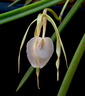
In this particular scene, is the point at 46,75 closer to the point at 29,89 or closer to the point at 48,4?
the point at 29,89

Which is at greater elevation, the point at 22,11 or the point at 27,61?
the point at 22,11

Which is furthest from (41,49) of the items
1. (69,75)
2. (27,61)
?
(27,61)

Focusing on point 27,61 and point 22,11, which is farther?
point 27,61

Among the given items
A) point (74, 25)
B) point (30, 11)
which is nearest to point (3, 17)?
point (30, 11)

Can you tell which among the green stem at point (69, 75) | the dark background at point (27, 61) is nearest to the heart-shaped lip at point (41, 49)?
the green stem at point (69, 75)

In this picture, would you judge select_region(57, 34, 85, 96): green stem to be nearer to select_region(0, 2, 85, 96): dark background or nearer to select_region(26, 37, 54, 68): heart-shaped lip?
select_region(26, 37, 54, 68): heart-shaped lip

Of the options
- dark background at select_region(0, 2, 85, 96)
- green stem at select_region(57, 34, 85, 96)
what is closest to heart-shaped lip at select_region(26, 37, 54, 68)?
green stem at select_region(57, 34, 85, 96)

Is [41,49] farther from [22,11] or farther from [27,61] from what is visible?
[27,61]

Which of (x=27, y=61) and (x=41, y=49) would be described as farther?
(x=27, y=61)

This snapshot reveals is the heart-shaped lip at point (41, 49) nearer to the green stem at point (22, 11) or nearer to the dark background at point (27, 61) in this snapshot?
the green stem at point (22, 11)
